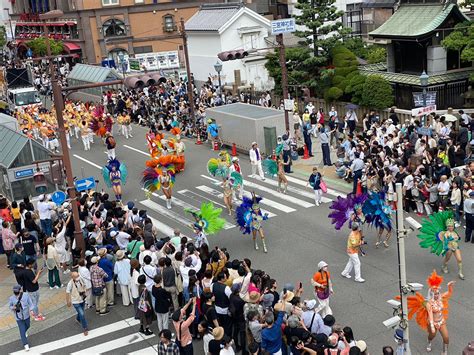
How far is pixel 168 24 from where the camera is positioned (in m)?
63.8

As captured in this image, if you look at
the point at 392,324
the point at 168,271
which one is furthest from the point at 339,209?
the point at 392,324

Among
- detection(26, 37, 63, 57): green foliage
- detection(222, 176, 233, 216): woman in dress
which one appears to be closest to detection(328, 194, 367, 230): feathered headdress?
detection(222, 176, 233, 216): woman in dress

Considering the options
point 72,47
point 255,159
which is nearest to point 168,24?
point 72,47

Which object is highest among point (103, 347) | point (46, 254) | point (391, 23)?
point (391, 23)

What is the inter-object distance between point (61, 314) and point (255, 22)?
106 feet

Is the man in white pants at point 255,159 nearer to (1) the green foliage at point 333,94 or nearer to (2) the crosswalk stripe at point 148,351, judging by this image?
(1) the green foliage at point 333,94

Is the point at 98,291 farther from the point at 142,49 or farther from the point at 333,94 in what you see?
the point at 142,49

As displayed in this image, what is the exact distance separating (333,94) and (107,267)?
66.6ft

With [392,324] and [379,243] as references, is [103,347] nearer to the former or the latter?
[392,324]

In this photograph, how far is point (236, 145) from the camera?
28.5 m

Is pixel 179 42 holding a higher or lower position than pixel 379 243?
higher

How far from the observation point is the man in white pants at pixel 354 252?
14891 mm

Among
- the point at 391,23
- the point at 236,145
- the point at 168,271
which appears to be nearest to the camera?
the point at 168,271

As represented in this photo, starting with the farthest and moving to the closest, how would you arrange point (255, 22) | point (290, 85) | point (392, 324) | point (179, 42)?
point (179, 42)
point (255, 22)
point (290, 85)
point (392, 324)
